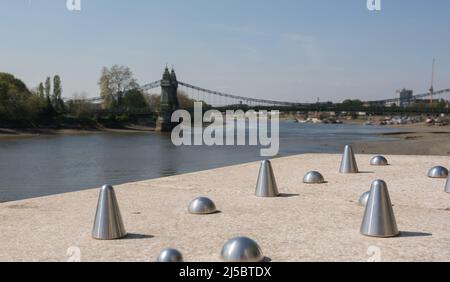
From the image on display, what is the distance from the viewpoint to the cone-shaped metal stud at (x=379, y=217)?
4.89 m

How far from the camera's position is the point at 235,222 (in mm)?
5645

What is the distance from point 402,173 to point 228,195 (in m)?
4.32

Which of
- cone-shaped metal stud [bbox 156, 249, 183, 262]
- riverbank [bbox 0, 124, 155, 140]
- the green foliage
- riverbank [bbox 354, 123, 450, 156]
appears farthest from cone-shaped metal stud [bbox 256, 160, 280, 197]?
the green foliage

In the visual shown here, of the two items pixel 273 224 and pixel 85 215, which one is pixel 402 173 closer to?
pixel 273 224

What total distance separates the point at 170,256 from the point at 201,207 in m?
2.17

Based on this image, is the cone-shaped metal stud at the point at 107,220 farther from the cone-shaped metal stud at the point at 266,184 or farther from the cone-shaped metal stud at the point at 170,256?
the cone-shaped metal stud at the point at 266,184

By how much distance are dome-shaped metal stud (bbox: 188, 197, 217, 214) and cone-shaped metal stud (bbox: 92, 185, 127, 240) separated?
4.23 feet

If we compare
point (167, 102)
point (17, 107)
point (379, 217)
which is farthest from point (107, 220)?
point (167, 102)

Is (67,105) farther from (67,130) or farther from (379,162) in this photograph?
(379,162)

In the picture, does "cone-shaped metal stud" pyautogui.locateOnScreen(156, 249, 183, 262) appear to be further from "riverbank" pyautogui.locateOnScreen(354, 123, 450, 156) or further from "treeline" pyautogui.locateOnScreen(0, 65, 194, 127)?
"treeline" pyautogui.locateOnScreen(0, 65, 194, 127)

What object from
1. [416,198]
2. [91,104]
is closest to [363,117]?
[91,104]
